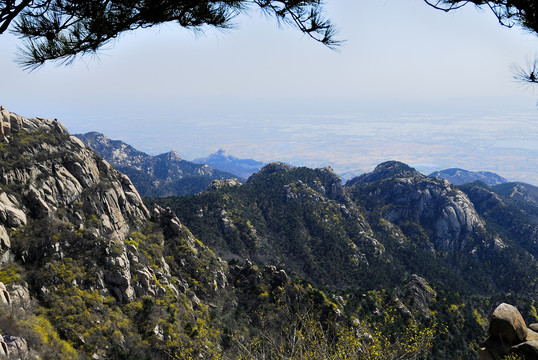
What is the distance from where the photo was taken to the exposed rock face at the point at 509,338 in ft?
71.5

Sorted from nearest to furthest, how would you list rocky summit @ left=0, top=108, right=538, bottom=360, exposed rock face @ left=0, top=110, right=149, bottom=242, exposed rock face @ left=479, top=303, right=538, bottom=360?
1. exposed rock face @ left=479, top=303, right=538, bottom=360
2. rocky summit @ left=0, top=108, right=538, bottom=360
3. exposed rock face @ left=0, top=110, right=149, bottom=242

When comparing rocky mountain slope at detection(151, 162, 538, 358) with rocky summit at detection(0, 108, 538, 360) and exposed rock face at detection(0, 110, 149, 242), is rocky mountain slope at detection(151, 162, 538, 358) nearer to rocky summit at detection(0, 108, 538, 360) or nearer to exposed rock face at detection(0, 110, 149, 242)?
rocky summit at detection(0, 108, 538, 360)

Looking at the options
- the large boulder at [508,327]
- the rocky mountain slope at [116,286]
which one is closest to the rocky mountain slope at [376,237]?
the rocky mountain slope at [116,286]

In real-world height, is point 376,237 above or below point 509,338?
below

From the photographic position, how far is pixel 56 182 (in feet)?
172

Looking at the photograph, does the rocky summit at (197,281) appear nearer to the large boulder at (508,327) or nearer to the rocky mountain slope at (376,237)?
the large boulder at (508,327)

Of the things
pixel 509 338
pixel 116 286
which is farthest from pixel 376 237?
pixel 509 338

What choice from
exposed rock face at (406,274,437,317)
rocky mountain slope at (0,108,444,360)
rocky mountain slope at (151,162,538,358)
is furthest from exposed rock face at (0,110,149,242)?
exposed rock face at (406,274,437,317)

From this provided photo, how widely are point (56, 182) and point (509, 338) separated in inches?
2624

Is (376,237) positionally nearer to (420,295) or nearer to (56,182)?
(420,295)

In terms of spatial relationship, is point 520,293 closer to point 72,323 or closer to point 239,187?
point 239,187

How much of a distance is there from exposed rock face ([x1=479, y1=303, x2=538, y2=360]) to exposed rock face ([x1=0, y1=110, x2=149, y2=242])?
56.8m

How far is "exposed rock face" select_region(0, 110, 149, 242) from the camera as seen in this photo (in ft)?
149

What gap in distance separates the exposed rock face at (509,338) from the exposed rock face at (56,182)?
5684cm
